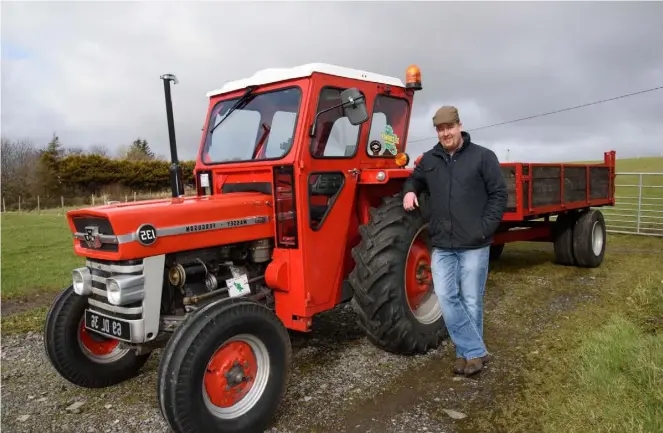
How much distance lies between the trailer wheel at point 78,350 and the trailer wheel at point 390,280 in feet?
6.39

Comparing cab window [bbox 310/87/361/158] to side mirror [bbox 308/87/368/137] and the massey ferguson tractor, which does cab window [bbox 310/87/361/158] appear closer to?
the massey ferguson tractor

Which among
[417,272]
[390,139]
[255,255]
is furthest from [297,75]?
[417,272]

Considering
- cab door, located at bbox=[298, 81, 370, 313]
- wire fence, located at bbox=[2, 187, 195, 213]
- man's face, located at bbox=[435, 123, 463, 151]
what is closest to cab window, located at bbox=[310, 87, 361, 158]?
cab door, located at bbox=[298, 81, 370, 313]

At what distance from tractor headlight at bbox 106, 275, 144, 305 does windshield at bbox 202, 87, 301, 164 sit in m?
1.46

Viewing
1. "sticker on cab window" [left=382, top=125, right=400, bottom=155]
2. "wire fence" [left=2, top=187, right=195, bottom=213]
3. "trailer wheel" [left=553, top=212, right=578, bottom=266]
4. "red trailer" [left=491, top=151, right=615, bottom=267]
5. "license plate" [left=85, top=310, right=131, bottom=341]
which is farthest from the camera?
"wire fence" [left=2, top=187, right=195, bottom=213]

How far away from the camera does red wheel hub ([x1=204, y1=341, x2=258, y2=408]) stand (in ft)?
10.1

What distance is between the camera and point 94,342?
156 inches

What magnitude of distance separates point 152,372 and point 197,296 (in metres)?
1.20

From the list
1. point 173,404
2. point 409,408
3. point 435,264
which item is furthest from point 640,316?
point 173,404

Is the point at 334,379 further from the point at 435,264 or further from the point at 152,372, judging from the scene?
the point at 152,372

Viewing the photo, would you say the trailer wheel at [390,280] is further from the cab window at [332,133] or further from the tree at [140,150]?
the tree at [140,150]

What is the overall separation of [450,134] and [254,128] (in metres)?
1.67

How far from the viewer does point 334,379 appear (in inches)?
154

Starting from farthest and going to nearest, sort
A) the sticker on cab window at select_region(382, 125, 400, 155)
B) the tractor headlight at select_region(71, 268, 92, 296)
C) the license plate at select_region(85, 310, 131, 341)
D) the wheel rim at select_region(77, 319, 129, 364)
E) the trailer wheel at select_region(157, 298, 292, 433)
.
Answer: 1. the sticker on cab window at select_region(382, 125, 400, 155)
2. the wheel rim at select_region(77, 319, 129, 364)
3. the tractor headlight at select_region(71, 268, 92, 296)
4. the license plate at select_region(85, 310, 131, 341)
5. the trailer wheel at select_region(157, 298, 292, 433)
